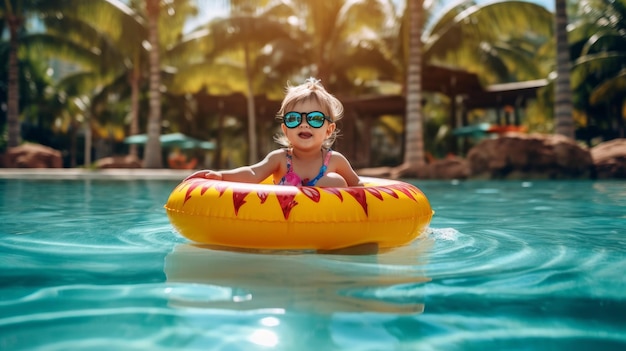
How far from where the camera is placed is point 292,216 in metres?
2.99

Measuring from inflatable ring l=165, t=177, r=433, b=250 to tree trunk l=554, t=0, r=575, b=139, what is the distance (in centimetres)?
1234

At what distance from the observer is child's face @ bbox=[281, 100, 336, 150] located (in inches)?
143

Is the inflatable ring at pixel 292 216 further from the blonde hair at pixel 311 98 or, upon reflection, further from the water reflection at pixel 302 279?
the blonde hair at pixel 311 98

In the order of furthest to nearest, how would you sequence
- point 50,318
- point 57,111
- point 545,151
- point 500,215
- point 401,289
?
point 57,111 < point 545,151 < point 500,215 < point 401,289 < point 50,318

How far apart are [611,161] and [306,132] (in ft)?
37.0

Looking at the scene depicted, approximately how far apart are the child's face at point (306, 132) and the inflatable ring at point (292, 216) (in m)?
0.62

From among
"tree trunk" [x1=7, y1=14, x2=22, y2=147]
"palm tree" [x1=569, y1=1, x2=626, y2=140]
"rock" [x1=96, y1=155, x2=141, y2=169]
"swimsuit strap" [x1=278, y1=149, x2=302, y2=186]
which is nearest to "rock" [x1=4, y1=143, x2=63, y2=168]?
"tree trunk" [x1=7, y1=14, x2=22, y2=147]

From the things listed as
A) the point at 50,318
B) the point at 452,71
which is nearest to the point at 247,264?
the point at 50,318

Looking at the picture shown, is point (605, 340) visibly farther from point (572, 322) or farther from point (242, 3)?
point (242, 3)

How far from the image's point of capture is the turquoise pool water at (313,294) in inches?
67.7

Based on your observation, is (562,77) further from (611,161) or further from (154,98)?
(154,98)

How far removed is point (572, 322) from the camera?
6.24ft

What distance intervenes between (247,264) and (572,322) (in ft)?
5.11

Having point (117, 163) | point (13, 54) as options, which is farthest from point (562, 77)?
point (13, 54)
